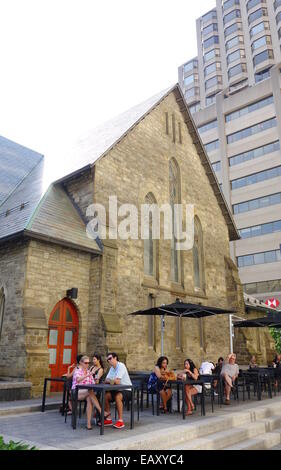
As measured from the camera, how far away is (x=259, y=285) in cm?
4491

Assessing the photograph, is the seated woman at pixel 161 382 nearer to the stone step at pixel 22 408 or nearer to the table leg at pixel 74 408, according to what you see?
the table leg at pixel 74 408

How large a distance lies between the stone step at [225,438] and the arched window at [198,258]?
12.6 metres

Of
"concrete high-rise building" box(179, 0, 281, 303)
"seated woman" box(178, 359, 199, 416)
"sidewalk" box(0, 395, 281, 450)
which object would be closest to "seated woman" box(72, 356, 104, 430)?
"sidewalk" box(0, 395, 281, 450)

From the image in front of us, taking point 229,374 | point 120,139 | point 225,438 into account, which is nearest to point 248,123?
point 120,139

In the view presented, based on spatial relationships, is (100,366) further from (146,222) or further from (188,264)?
(188,264)

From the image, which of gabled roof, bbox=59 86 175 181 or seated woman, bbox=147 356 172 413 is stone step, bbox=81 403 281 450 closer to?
seated woman, bbox=147 356 172 413

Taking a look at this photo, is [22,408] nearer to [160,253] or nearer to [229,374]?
[229,374]

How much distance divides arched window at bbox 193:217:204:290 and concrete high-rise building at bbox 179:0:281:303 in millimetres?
25317

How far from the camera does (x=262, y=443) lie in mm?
7262

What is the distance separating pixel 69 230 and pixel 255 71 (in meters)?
52.8

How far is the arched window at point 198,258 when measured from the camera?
20.9 metres

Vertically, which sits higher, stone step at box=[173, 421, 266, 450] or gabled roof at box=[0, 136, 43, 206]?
gabled roof at box=[0, 136, 43, 206]

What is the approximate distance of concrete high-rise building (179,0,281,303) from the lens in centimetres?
4566
